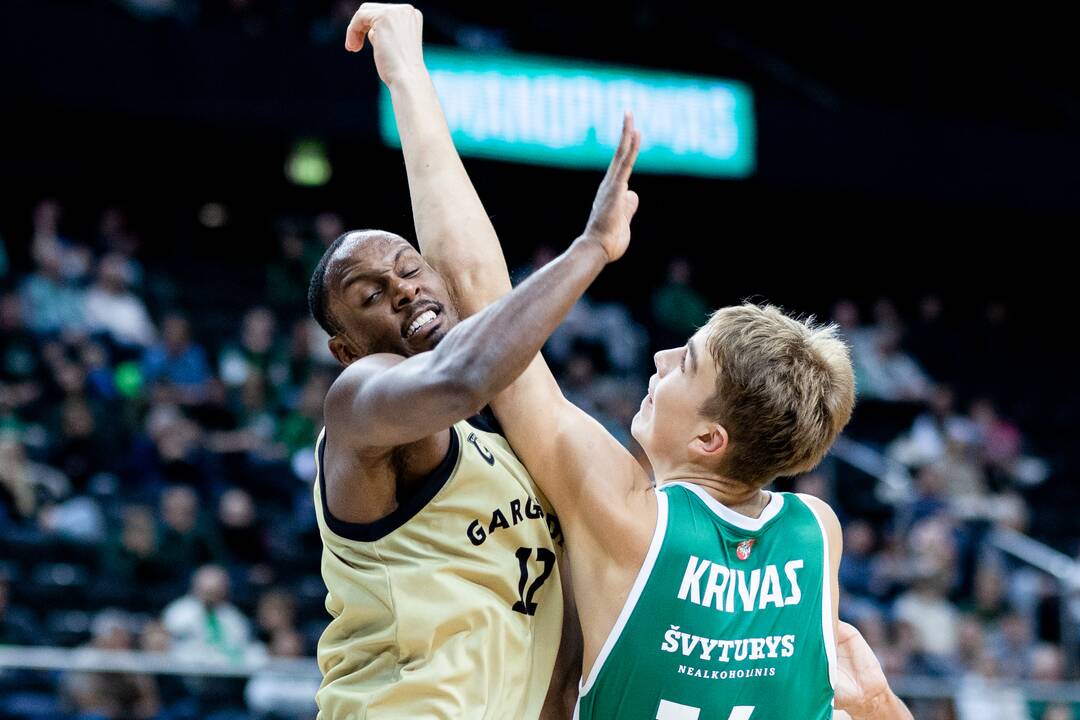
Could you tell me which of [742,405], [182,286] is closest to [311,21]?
[182,286]

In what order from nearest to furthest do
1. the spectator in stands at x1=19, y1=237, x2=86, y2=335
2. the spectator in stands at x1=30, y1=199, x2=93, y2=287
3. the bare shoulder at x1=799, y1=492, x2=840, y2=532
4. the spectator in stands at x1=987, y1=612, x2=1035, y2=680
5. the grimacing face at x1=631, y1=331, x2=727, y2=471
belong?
the grimacing face at x1=631, y1=331, x2=727, y2=471, the bare shoulder at x1=799, y1=492, x2=840, y2=532, the spectator in stands at x1=19, y1=237, x2=86, y2=335, the spectator in stands at x1=987, y1=612, x2=1035, y2=680, the spectator in stands at x1=30, y1=199, x2=93, y2=287

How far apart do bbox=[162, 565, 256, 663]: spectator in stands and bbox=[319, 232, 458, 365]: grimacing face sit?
5.49 metres

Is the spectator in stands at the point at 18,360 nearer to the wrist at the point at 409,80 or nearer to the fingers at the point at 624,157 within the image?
the wrist at the point at 409,80

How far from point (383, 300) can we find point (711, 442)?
0.75 m

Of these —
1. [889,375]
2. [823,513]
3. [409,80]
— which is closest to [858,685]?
[823,513]

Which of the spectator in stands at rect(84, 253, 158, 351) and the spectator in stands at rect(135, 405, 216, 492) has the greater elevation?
the spectator in stands at rect(84, 253, 158, 351)

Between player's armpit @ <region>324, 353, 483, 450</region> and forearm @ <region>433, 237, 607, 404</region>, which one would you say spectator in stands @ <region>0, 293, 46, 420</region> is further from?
forearm @ <region>433, 237, 607, 404</region>

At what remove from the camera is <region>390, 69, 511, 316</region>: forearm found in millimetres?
3367

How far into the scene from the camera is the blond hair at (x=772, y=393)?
3.11 metres

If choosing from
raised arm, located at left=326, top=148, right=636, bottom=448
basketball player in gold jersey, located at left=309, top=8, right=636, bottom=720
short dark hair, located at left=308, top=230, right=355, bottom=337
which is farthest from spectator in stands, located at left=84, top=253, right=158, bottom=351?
raised arm, located at left=326, top=148, right=636, bottom=448

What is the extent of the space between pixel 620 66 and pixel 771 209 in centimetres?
377

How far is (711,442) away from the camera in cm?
318

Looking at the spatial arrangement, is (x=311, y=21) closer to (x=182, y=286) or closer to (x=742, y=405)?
(x=182, y=286)

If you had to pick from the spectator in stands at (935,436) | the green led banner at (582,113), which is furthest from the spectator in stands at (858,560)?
the green led banner at (582,113)
